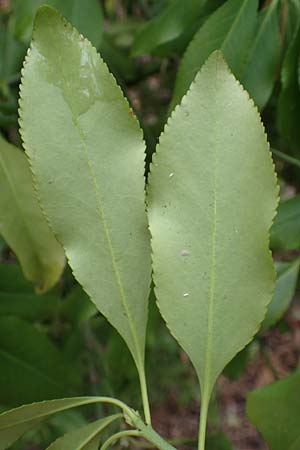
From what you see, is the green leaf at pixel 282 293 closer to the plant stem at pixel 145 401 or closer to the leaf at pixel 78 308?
the leaf at pixel 78 308

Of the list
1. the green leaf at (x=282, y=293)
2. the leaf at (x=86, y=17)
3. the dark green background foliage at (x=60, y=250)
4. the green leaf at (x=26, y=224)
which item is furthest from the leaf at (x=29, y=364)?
the leaf at (x=86, y=17)

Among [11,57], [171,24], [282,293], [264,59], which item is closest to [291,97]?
[264,59]

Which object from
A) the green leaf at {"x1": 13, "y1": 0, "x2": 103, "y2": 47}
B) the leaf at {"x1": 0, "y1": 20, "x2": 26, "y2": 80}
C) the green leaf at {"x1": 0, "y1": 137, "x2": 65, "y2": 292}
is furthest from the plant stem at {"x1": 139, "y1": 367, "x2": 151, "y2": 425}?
the leaf at {"x1": 0, "y1": 20, "x2": 26, "y2": 80}

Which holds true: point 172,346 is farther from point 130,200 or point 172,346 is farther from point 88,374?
point 130,200

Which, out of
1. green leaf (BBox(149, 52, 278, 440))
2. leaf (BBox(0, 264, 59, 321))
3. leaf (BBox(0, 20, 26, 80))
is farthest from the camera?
leaf (BBox(0, 20, 26, 80))

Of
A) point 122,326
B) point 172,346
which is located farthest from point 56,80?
point 172,346

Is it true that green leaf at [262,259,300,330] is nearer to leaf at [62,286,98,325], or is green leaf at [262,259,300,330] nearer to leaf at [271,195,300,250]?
leaf at [271,195,300,250]

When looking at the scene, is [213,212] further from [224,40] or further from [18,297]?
[18,297]
